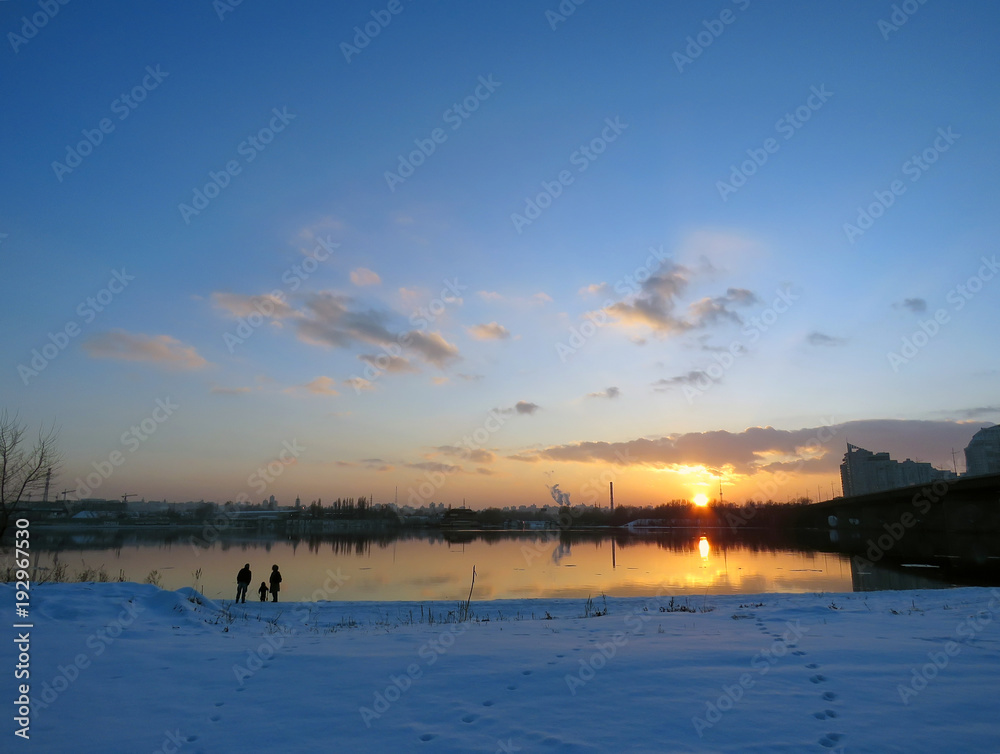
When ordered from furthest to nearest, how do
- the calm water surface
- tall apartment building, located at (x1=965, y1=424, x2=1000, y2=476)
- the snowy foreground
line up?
tall apartment building, located at (x1=965, y1=424, x2=1000, y2=476) → the calm water surface → the snowy foreground

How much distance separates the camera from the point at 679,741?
6.06m

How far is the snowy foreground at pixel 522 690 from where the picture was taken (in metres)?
6.17

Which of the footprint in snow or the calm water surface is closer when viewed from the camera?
the footprint in snow

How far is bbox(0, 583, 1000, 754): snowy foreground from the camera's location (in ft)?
20.2

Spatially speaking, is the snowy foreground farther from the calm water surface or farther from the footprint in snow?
the calm water surface

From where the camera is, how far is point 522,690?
7809 mm

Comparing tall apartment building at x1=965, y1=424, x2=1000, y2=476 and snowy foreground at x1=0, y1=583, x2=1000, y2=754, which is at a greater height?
tall apartment building at x1=965, y1=424, x2=1000, y2=476

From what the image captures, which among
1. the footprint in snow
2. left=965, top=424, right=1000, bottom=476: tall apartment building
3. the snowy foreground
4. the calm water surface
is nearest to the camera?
the footprint in snow

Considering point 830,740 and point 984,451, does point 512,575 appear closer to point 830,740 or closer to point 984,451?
point 830,740

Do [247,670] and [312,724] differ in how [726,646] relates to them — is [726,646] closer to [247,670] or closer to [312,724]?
[312,724]

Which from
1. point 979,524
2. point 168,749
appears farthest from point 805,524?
point 168,749

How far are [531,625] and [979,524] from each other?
297 feet

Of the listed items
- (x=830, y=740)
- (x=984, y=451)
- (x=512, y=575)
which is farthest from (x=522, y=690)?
(x=984, y=451)

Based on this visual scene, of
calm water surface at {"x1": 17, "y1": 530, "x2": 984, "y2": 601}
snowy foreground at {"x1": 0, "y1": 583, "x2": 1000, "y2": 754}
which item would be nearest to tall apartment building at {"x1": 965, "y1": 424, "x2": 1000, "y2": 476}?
calm water surface at {"x1": 17, "y1": 530, "x2": 984, "y2": 601}
